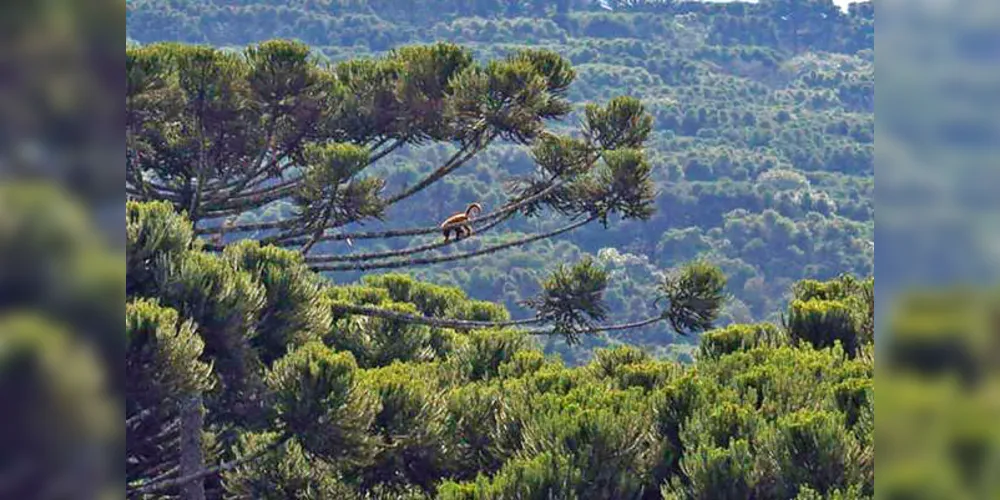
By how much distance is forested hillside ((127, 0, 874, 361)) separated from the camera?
50906 millimetres

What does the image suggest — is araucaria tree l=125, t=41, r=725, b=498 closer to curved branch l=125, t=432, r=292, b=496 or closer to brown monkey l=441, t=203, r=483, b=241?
curved branch l=125, t=432, r=292, b=496

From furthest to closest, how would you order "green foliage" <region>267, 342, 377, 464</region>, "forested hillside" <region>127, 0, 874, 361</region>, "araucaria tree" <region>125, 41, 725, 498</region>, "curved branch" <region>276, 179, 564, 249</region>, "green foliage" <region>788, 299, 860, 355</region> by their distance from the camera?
"forested hillside" <region>127, 0, 874, 361</region>, "curved branch" <region>276, 179, 564, 249</region>, "green foliage" <region>788, 299, 860, 355</region>, "araucaria tree" <region>125, 41, 725, 498</region>, "green foliage" <region>267, 342, 377, 464</region>

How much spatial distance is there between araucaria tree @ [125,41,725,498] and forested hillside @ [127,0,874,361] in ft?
87.3

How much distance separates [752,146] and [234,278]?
64563 millimetres

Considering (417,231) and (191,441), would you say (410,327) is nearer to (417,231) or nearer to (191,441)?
(417,231)

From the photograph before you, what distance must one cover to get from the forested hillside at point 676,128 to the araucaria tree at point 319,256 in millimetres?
26612

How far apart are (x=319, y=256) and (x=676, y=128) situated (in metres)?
62.4

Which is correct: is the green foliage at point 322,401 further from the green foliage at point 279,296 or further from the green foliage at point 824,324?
the green foliage at point 824,324

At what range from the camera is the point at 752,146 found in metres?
68.4
